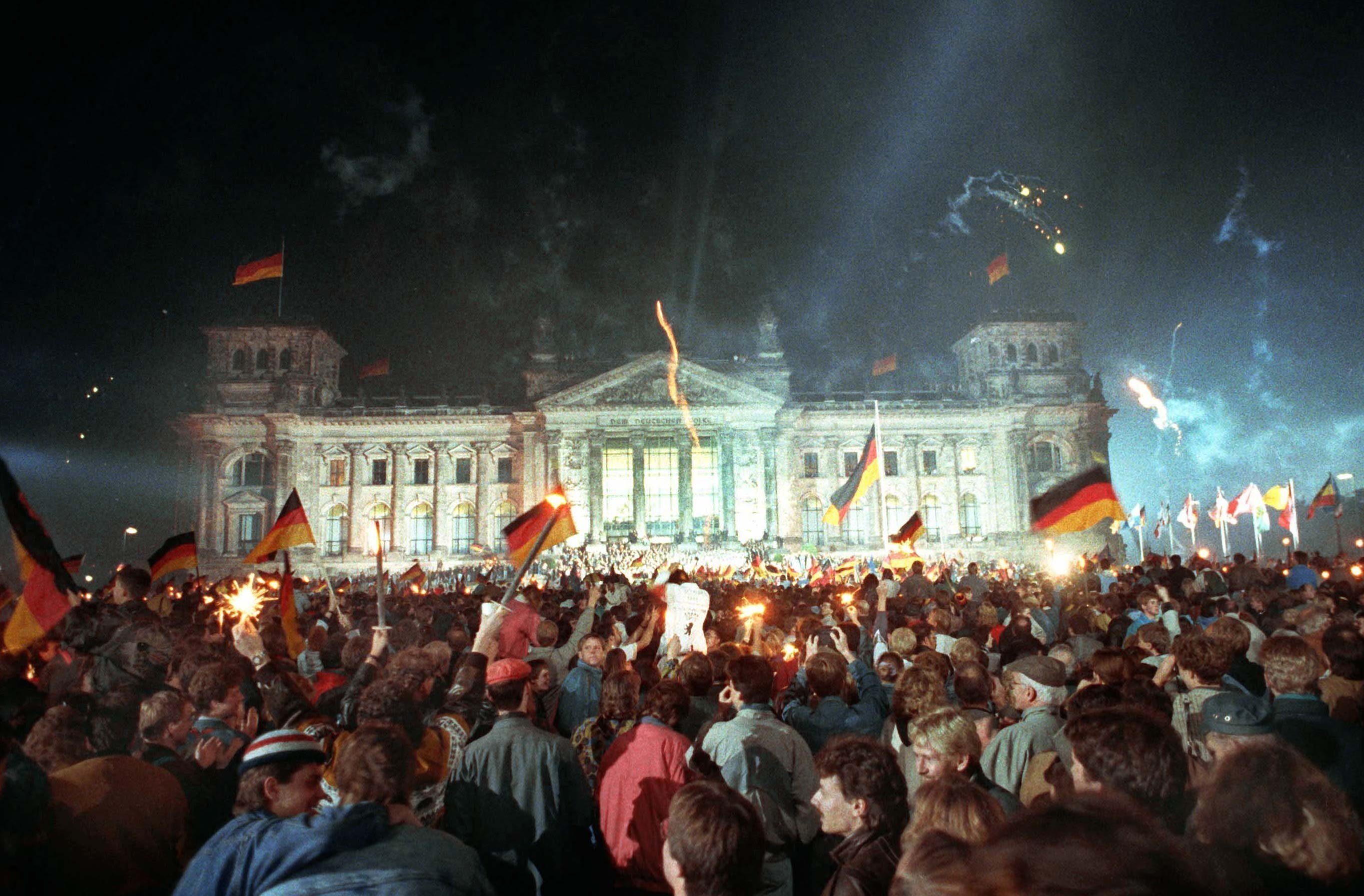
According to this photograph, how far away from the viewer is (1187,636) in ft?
18.4

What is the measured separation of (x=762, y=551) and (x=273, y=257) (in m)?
31.6

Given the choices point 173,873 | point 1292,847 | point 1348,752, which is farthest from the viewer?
point 1348,752

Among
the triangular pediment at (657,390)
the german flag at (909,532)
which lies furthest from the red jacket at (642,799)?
the triangular pediment at (657,390)

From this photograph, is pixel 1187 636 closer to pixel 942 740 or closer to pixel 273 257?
pixel 942 740

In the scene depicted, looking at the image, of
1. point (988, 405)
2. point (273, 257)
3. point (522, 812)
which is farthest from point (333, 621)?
point (988, 405)

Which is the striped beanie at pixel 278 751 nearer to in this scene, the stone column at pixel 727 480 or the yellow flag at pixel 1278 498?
the yellow flag at pixel 1278 498

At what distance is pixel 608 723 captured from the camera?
18.5ft

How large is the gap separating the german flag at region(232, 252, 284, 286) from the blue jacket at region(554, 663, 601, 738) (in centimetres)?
4654

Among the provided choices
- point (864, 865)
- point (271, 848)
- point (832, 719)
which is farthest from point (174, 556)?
point (864, 865)

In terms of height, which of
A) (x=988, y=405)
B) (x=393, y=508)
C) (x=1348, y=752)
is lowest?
(x=1348, y=752)

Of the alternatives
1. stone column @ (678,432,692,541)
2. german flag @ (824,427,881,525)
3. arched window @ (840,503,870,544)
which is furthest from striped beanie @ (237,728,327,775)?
arched window @ (840,503,870,544)

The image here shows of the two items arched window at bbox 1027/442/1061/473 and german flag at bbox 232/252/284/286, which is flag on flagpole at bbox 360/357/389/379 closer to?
german flag at bbox 232/252/284/286

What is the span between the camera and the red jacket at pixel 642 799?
4.77 metres

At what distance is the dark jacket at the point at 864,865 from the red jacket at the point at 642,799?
1480 mm
